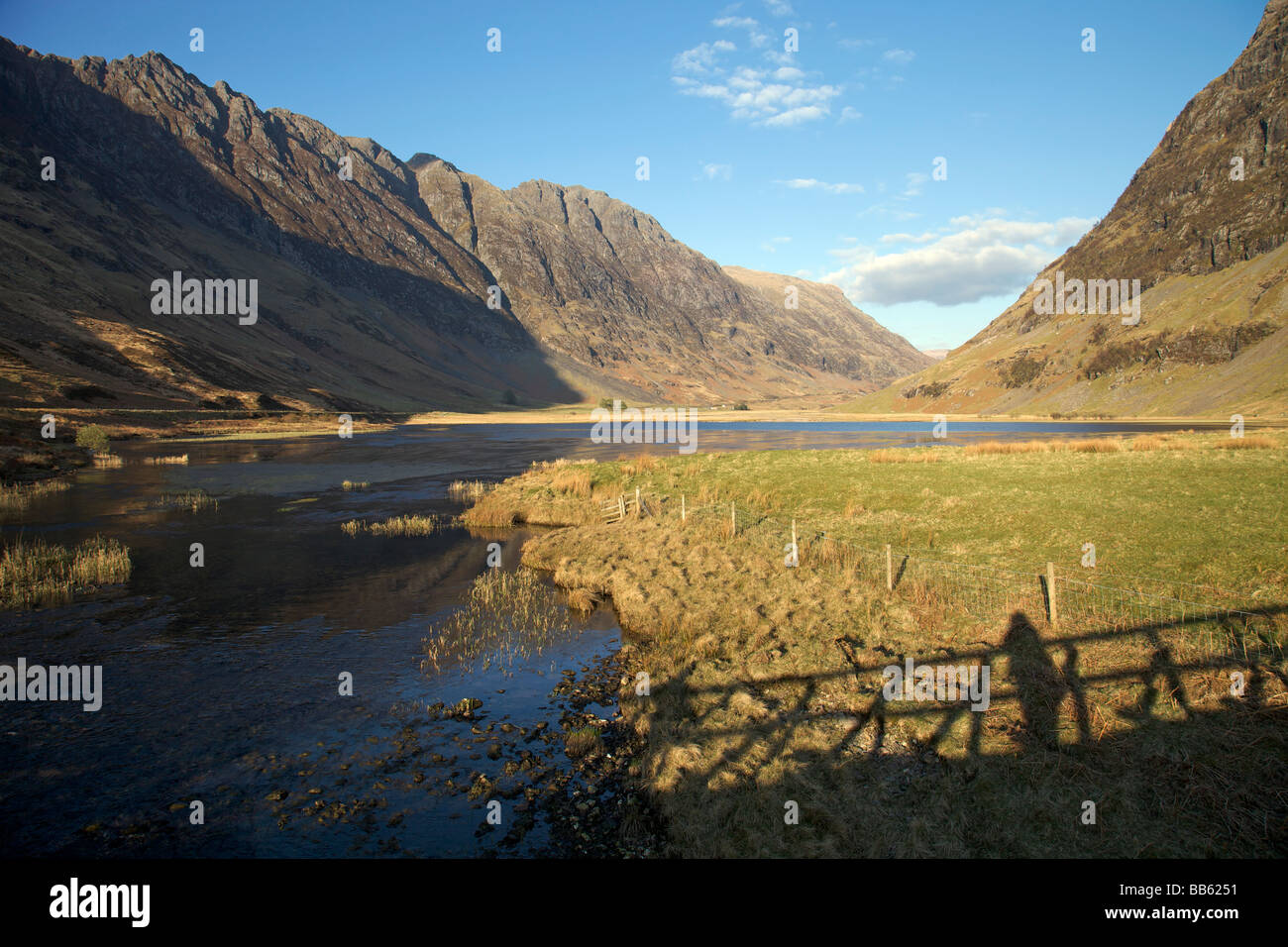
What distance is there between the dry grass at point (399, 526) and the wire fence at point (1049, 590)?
62.6 feet

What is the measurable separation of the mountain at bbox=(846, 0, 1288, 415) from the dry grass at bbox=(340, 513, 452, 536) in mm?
132607

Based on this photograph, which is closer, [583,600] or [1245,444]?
[583,600]

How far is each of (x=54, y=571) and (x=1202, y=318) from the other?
19724 cm

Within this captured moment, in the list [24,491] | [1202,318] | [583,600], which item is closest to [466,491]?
[583,600]

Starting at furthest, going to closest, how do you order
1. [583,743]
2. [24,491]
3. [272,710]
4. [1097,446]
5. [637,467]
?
[637,467]
[1097,446]
[24,491]
[272,710]
[583,743]

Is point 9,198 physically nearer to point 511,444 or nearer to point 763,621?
point 511,444

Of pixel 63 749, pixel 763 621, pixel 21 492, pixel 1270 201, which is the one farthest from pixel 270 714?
pixel 1270 201

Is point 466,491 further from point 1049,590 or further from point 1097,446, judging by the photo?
point 1097,446

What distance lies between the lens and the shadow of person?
33.1 ft

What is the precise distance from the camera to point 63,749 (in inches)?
477

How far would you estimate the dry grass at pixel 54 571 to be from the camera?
20812 mm

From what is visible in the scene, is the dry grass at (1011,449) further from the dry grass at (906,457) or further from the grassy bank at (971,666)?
the grassy bank at (971,666)

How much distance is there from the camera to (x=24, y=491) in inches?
1629
